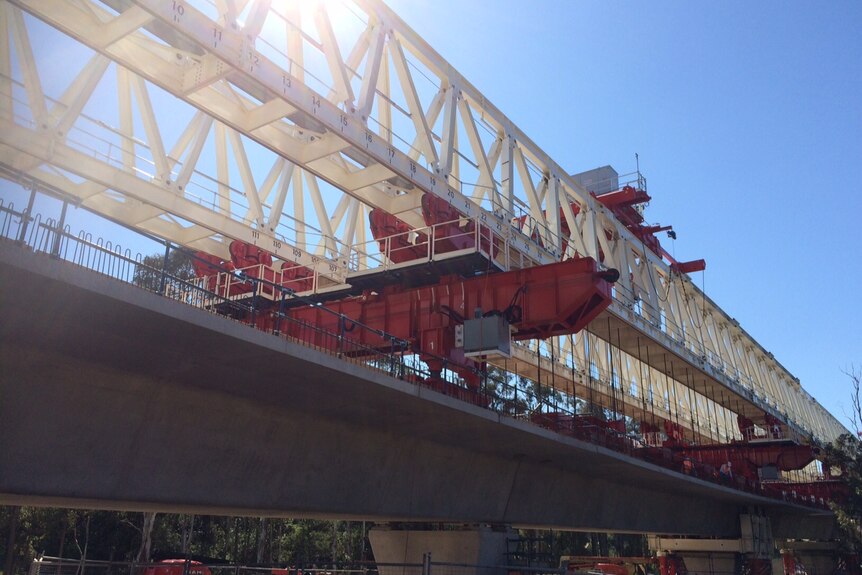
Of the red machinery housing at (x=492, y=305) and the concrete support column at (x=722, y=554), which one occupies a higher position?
the red machinery housing at (x=492, y=305)

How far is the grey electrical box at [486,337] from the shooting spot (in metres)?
17.6

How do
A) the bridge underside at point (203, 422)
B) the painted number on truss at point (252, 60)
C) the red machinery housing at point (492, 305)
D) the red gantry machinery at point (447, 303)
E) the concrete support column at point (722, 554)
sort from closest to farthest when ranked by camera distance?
the bridge underside at point (203, 422) < the painted number on truss at point (252, 60) < the red gantry machinery at point (447, 303) < the red machinery housing at point (492, 305) < the concrete support column at point (722, 554)

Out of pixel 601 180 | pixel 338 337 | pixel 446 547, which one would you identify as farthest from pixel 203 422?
pixel 601 180

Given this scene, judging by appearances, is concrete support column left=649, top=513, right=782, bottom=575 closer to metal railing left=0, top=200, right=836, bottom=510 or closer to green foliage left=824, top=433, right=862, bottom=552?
green foliage left=824, top=433, right=862, bottom=552

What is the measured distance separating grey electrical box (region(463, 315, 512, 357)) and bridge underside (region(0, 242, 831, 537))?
4.98 feet

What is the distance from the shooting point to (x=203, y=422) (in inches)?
532

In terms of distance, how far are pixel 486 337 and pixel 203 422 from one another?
6.99 m

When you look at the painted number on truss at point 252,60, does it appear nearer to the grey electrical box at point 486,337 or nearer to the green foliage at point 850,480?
the grey electrical box at point 486,337

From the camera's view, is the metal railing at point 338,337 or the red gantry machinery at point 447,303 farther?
the red gantry machinery at point 447,303

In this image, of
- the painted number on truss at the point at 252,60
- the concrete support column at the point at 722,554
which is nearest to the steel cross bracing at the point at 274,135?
the painted number on truss at the point at 252,60

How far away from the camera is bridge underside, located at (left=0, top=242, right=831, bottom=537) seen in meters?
10.5

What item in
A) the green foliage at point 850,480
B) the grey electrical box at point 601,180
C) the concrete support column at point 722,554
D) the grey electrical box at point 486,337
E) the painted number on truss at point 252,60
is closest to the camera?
the painted number on truss at point 252,60

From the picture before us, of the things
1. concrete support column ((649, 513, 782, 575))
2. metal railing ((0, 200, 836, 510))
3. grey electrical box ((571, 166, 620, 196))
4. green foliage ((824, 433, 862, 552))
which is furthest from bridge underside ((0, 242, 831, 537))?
green foliage ((824, 433, 862, 552))

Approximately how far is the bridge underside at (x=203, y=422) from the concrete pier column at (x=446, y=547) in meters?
0.72
